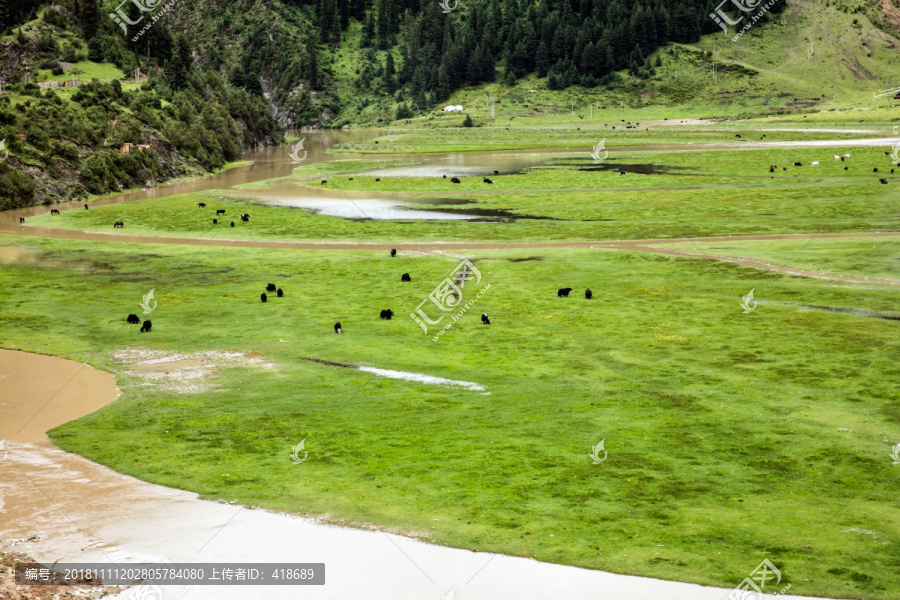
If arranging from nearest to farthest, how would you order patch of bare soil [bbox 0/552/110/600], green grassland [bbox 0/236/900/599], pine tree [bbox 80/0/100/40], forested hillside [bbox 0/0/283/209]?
patch of bare soil [bbox 0/552/110/600], green grassland [bbox 0/236/900/599], forested hillside [bbox 0/0/283/209], pine tree [bbox 80/0/100/40]

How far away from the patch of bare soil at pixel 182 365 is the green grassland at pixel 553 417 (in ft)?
2.22

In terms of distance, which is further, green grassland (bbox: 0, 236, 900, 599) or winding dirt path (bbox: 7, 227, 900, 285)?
winding dirt path (bbox: 7, 227, 900, 285)

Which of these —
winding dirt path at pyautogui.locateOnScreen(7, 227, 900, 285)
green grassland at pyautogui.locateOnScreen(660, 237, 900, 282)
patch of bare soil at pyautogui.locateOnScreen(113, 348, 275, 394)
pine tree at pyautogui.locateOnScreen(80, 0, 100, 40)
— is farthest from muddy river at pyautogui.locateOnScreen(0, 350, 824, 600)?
pine tree at pyautogui.locateOnScreen(80, 0, 100, 40)

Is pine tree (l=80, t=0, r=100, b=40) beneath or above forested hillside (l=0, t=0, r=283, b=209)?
above

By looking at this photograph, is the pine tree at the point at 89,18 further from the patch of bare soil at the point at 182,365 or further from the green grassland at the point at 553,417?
the patch of bare soil at the point at 182,365

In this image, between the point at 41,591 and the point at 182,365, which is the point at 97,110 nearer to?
the point at 182,365

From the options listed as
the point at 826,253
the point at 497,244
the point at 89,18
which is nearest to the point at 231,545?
the point at 497,244

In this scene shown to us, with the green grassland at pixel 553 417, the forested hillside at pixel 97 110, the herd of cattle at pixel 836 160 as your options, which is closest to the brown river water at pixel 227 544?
the green grassland at pixel 553 417

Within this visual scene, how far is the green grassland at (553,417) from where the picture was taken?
1977 cm

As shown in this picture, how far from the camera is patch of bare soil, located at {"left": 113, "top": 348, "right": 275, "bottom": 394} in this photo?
105 ft

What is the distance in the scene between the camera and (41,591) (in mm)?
17250

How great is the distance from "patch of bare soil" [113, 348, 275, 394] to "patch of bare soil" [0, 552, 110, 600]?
13.7m

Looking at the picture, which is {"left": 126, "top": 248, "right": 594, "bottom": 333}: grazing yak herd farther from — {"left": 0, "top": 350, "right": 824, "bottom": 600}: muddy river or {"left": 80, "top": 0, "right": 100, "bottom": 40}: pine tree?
{"left": 80, "top": 0, "right": 100, "bottom": 40}: pine tree

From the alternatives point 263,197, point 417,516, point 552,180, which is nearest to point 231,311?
point 417,516
